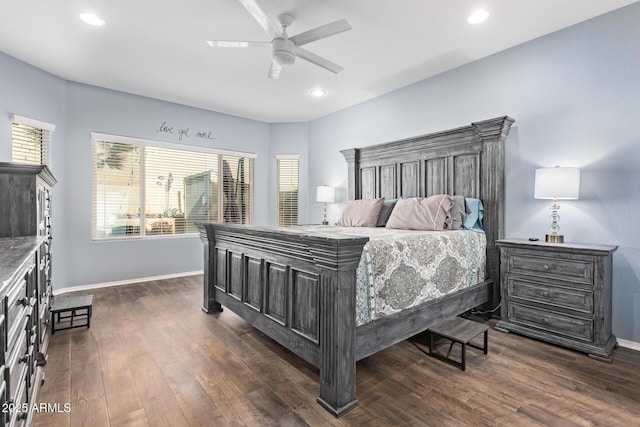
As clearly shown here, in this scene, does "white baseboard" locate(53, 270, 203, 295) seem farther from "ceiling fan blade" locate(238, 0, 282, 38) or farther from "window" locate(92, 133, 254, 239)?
"ceiling fan blade" locate(238, 0, 282, 38)

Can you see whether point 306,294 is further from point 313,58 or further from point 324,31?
point 313,58

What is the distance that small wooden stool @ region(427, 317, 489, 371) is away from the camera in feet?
7.30

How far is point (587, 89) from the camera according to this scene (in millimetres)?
2832

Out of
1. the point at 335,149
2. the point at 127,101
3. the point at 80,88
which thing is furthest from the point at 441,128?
the point at 80,88

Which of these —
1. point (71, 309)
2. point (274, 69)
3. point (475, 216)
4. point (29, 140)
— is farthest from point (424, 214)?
point (29, 140)

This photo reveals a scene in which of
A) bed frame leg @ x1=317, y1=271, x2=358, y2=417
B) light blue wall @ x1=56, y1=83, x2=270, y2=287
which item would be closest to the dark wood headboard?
bed frame leg @ x1=317, y1=271, x2=358, y2=417

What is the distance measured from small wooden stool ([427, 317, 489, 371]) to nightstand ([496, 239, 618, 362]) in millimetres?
573

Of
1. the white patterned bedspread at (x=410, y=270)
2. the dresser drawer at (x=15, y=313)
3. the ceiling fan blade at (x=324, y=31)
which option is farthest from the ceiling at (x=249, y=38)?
the dresser drawer at (x=15, y=313)

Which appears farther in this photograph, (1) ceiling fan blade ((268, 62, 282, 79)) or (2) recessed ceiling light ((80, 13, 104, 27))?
(1) ceiling fan blade ((268, 62, 282, 79))

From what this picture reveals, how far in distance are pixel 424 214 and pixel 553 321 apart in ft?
4.69

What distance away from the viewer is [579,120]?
288cm

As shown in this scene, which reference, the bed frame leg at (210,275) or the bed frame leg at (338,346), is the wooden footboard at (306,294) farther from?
the bed frame leg at (210,275)

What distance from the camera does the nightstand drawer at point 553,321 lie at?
97.7 inches

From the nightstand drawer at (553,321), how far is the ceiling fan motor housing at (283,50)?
2.98 metres
